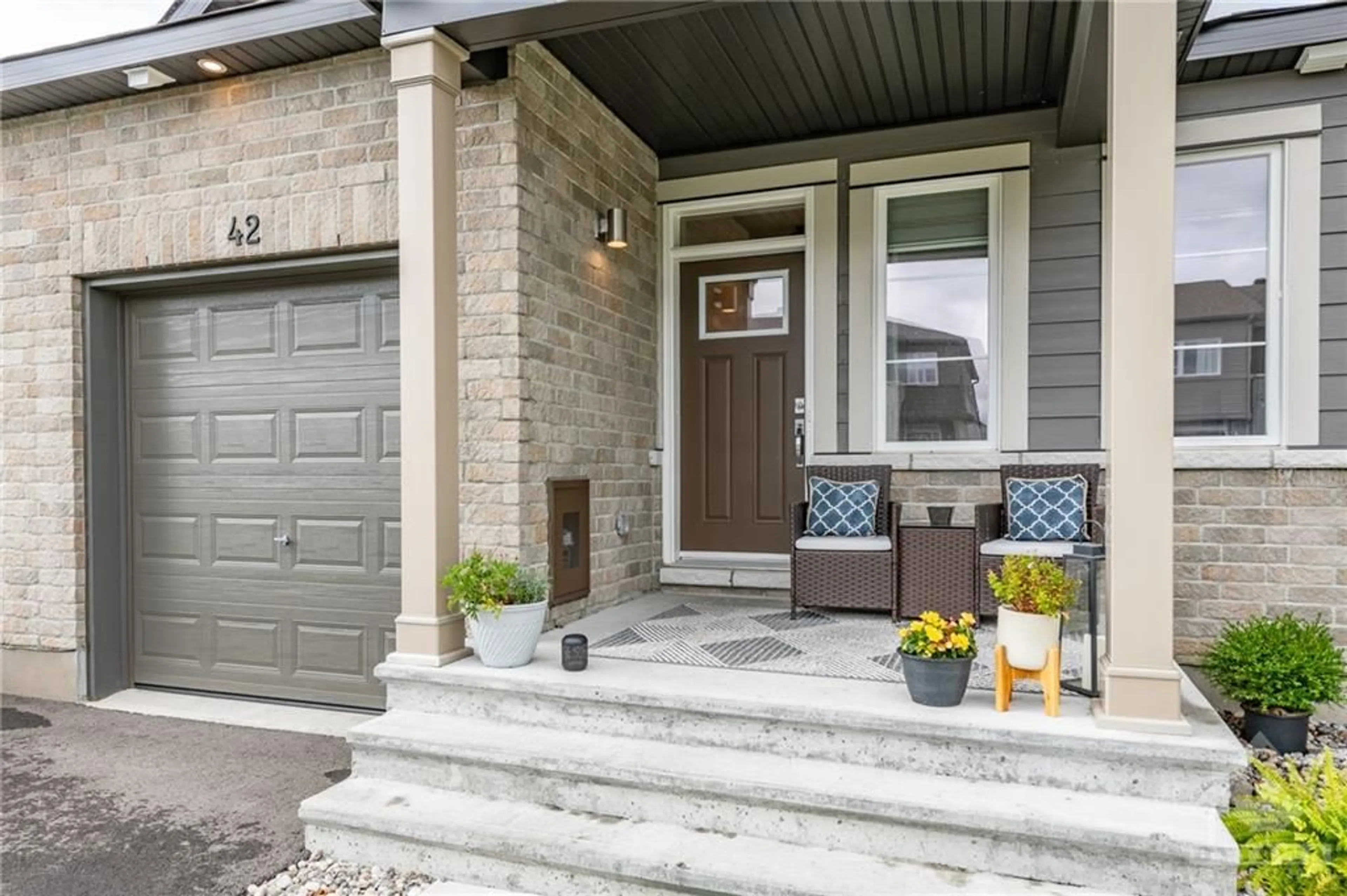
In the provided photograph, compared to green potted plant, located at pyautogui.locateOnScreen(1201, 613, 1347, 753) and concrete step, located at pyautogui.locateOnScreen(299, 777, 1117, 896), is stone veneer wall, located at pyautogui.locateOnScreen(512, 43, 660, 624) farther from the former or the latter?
green potted plant, located at pyautogui.locateOnScreen(1201, 613, 1347, 753)

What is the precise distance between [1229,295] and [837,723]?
10.6 ft

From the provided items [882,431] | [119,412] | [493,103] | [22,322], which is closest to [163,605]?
[119,412]

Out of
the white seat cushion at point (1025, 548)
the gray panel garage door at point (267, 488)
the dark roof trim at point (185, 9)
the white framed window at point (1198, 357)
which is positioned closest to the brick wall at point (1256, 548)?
the white framed window at point (1198, 357)

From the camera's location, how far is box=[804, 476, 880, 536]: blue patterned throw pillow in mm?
4203

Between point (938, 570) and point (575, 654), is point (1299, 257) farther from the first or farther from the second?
point (575, 654)

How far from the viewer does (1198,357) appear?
4.14 meters

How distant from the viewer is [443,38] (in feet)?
10.2

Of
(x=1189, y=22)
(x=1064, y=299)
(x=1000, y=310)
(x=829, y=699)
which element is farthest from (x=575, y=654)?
(x=1189, y=22)

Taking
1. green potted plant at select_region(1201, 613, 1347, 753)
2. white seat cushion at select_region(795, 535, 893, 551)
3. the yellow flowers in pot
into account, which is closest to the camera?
the yellow flowers in pot

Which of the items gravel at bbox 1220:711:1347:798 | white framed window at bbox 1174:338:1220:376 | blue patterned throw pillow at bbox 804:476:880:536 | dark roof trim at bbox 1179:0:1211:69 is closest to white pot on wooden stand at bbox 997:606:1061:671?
gravel at bbox 1220:711:1347:798

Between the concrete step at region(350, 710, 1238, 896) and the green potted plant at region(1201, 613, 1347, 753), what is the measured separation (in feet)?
4.72

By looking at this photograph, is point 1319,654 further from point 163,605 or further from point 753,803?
point 163,605

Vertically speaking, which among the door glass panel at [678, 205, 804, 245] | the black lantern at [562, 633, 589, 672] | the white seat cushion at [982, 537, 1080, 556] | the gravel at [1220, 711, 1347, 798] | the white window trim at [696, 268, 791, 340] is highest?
the door glass panel at [678, 205, 804, 245]

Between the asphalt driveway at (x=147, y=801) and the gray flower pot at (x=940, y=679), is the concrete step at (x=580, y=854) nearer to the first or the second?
the asphalt driveway at (x=147, y=801)
